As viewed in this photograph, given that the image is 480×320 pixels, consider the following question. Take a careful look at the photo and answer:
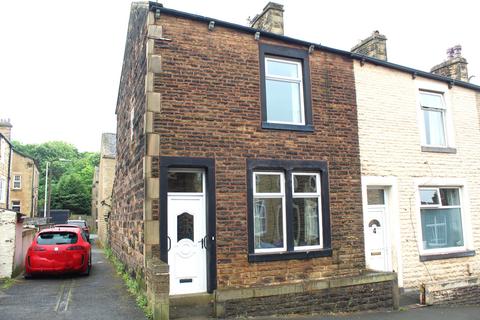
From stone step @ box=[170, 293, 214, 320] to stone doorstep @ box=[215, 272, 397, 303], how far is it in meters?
0.35

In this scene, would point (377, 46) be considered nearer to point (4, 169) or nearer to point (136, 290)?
point (136, 290)

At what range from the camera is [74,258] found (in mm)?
11781

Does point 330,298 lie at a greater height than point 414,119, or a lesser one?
lesser

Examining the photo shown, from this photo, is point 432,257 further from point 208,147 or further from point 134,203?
point 134,203

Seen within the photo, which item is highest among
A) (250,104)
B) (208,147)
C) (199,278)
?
(250,104)

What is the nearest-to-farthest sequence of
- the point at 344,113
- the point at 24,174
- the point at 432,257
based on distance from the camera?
the point at 344,113, the point at 432,257, the point at 24,174

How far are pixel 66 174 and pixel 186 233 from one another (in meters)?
74.6

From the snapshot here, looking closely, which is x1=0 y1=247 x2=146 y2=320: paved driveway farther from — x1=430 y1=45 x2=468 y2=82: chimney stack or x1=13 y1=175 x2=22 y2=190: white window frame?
x1=13 y1=175 x2=22 y2=190: white window frame

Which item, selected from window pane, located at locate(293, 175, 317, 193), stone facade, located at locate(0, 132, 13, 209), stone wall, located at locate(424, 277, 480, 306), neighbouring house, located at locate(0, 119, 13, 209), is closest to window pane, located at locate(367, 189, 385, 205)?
window pane, located at locate(293, 175, 317, 193)

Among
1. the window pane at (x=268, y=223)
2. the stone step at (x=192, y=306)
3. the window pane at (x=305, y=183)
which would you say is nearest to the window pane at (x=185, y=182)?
the window pane at (x=268, y=223)

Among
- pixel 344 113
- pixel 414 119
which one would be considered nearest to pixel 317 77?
pixel 344 113

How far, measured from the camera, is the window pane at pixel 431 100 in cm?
1357

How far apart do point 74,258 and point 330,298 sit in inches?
267

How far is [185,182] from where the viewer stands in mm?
9695
